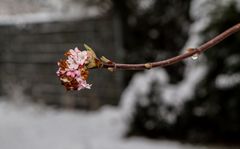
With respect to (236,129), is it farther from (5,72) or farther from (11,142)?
(5,72)

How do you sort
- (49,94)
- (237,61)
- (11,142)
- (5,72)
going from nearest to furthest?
(237,61), (11,142), (49,94), (5,72)

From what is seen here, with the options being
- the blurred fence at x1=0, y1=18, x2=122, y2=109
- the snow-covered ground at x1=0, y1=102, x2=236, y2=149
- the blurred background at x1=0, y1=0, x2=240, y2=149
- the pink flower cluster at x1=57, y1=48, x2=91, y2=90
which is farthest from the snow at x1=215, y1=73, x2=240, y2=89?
the pink flower cluster at x1=57, y1=48, x2=91, y2=90

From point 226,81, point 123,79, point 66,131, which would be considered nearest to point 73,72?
point 226,81

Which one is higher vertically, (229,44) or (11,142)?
(229,44)

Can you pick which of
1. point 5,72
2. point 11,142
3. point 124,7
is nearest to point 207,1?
point 124,7

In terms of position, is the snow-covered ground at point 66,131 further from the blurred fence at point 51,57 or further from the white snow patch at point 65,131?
the blurred fence at point 51,57

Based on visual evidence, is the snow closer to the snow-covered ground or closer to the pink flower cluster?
the snow-covered ground

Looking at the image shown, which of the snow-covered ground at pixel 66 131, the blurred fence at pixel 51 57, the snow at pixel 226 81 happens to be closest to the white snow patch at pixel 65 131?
the snow-covered ground at pixel 66 131
